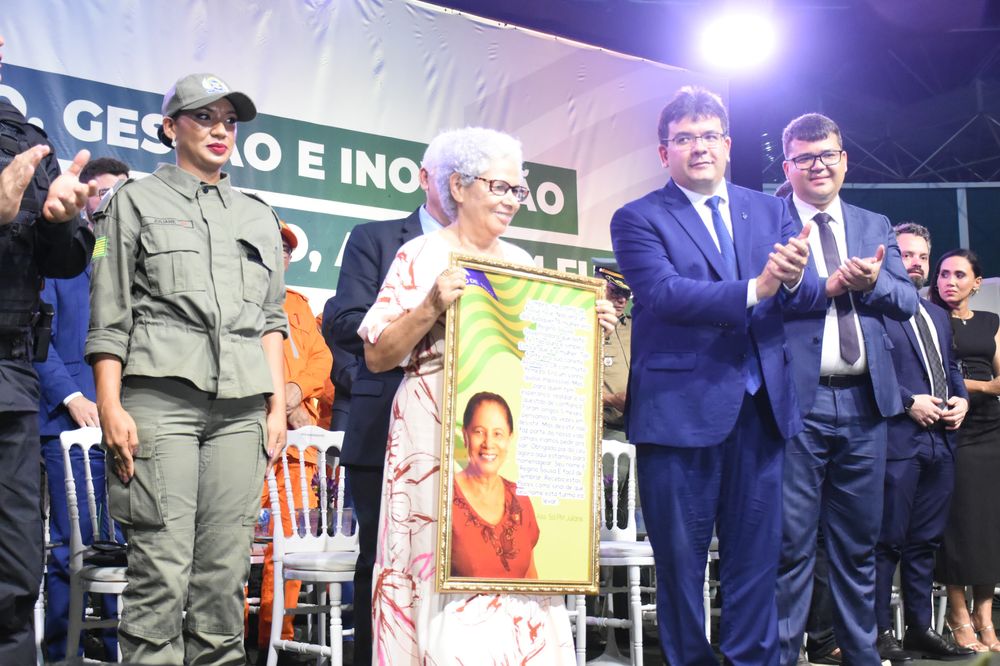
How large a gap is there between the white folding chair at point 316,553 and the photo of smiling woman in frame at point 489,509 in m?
1.15

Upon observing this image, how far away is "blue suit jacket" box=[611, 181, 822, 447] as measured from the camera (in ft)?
8.78

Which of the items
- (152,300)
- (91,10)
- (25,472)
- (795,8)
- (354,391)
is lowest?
(25,472)

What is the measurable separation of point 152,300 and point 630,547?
2.11m

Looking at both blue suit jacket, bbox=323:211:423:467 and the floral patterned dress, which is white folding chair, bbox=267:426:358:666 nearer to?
blue suit jacket, bbox=323:211:423:467

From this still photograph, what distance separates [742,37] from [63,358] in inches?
171

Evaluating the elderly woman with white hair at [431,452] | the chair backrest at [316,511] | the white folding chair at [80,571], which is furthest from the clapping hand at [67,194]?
the chair backrest at [316,511]

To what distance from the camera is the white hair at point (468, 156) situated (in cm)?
237

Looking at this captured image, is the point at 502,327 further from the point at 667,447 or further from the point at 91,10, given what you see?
the point at 91,10

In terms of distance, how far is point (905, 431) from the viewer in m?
3.88

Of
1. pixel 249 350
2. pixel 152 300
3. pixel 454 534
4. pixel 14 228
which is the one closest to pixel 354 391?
pixel 249 350

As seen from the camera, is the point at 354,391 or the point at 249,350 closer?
the point at 249,350

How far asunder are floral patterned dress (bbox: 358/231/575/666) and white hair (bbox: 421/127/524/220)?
0.70ft

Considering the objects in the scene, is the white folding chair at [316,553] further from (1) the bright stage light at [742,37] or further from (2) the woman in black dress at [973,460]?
(1) the bright stage light at [742,37]

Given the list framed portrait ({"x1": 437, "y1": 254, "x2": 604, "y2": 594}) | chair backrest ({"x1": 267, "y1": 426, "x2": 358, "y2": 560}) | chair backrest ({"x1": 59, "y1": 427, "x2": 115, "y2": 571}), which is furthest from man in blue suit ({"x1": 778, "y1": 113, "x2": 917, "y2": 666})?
chair backrest ({"x1": 59, "y1": 427, "x2": 115, "y2": 571})
